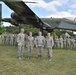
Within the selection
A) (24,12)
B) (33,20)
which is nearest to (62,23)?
(33,20)

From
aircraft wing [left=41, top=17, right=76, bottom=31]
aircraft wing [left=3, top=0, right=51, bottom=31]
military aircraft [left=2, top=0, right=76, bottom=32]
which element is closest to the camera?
aircraft wing [left=3, top=0, right=51, bottom=31]

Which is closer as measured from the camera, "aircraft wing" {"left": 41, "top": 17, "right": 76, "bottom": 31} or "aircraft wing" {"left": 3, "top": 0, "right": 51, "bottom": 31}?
"aircraft wing" {"left": 3, "top": 0, "right": 51, "bottom": 31}

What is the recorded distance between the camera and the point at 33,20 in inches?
840

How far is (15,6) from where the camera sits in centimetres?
1755

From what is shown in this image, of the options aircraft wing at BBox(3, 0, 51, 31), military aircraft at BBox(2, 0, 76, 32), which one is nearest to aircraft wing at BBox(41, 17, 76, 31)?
military aircraft at BBox(2, 0, 76, 32)

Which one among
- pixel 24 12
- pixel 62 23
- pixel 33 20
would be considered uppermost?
pixel 24 12

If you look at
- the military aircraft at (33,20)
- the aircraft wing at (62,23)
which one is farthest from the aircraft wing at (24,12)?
the aircraft wing at (62,23)

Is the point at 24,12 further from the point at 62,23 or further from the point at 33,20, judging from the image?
the point at 62,23

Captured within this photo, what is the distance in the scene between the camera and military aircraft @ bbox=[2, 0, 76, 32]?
18078 mm

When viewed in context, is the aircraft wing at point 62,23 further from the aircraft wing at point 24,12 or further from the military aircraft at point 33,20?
the aircraft wing at point 24,12

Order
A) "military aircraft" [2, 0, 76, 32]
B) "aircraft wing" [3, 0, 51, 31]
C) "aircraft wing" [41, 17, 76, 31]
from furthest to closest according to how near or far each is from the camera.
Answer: "aircraft wing" [41, 17, 76, 31], "military aircraft" [2, 0, 76, 32], "aircraft wing" [3, 0, 51, 31]

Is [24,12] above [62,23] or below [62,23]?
above

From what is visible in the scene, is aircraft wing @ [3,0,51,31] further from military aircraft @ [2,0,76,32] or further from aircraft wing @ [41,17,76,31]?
aircraft wing @ [41,17,76,31]

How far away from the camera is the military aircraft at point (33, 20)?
1808cm
